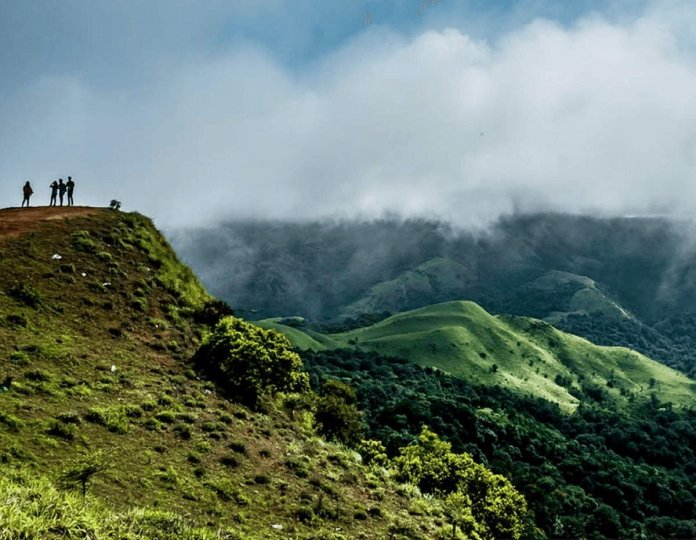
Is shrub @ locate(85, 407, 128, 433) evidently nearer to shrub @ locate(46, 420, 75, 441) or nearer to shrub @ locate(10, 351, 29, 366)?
shrub @ locate(46, 420, 75, 441)

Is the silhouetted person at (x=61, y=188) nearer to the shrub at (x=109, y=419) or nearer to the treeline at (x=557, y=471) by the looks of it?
the shrub at (x=109, y=419)

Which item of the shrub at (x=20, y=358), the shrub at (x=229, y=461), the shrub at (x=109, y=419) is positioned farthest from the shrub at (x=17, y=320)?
the shrub at (x=229, y=461)

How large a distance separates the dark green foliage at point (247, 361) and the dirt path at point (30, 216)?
18.6 metres

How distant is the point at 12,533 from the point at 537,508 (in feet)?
399

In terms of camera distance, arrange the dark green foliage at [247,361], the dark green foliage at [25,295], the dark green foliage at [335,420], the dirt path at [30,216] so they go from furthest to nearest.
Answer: the dark green foliage at [335,420] → the dirt path at [30,216] → the dark green foliage at [247,361] → the dark green foliage at [25,295]

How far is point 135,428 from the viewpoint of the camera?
29.4 metres

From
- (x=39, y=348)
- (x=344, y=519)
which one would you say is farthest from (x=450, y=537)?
(x=39, y=348)

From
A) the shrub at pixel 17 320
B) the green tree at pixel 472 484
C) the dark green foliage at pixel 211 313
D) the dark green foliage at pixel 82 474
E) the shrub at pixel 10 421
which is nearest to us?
the dark green foliage at pixel 82 474

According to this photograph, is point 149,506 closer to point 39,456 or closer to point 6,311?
point 39,456

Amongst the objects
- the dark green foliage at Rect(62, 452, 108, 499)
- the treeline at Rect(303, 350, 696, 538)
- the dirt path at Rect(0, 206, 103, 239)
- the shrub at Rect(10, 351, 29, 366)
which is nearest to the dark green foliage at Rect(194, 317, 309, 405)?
the shrub at Rect(10, 351, 29, 366)

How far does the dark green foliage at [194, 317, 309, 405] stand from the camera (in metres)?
40.4

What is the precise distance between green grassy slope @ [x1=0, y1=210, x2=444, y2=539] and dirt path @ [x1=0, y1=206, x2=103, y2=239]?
4.21ft

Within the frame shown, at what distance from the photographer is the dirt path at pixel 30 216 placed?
4738cm

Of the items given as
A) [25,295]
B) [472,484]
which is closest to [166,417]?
[25,295]
